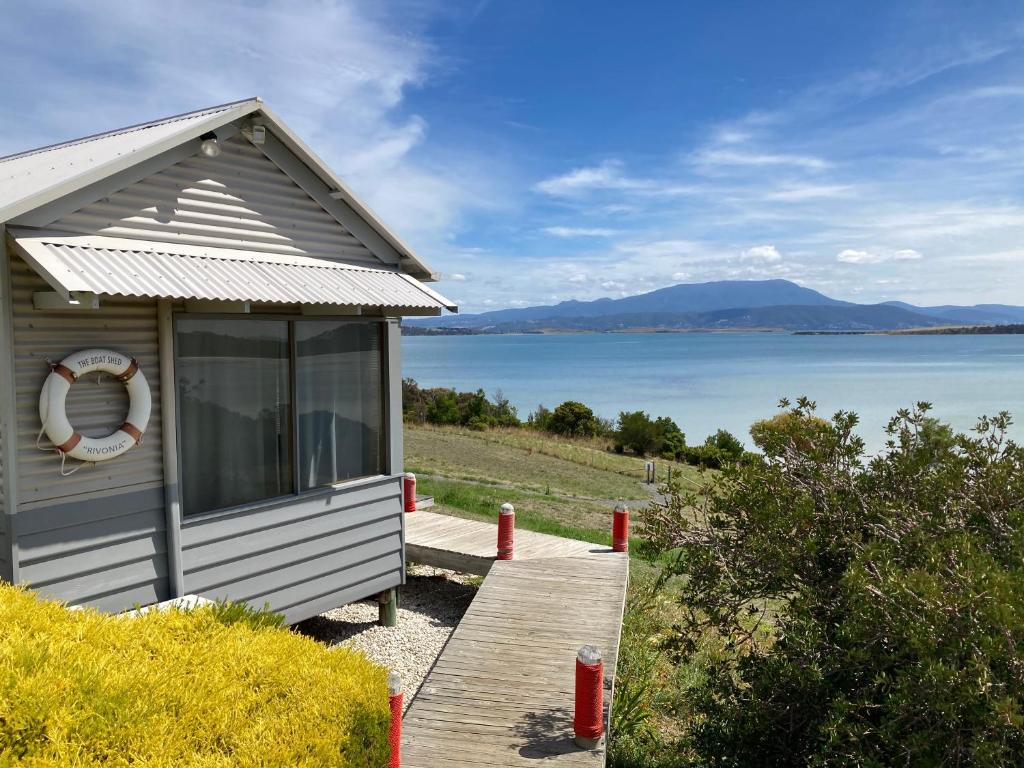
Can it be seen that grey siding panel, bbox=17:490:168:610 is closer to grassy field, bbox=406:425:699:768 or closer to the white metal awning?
the white metal awning

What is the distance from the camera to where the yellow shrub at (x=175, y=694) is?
2.70 m

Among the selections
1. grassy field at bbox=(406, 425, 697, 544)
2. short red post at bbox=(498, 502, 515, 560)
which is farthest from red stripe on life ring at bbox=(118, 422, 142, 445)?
grassy field at bbox=(406, 425, 697, 544)

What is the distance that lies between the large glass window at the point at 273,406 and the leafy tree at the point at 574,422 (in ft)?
92.3

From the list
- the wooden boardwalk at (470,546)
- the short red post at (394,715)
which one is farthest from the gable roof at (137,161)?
the short red post at (394,715)

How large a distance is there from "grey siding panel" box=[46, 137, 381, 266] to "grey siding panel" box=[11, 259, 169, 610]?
63cm

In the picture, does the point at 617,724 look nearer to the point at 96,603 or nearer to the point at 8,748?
the point at 96,603

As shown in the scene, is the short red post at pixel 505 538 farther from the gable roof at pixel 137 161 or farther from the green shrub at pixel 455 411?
the green shrub at pixel 455 411

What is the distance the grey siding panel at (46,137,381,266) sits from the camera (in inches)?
218

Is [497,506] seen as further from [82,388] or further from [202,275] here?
[82,388]

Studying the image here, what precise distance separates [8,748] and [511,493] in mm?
14524

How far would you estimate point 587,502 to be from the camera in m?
17.6

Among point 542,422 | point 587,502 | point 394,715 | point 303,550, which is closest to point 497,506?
point 587,502

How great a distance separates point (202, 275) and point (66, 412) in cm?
138

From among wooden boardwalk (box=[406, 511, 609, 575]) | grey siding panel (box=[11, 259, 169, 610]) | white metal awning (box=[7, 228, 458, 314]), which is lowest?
wooden boardwalk (box=[406, 511, 609, 575])
